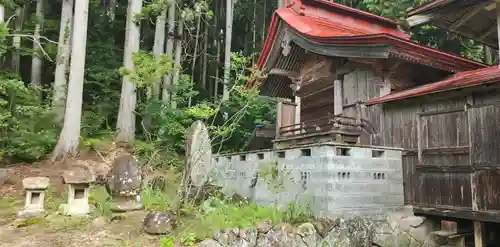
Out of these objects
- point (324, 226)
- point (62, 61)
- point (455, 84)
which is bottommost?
point (324, 226)

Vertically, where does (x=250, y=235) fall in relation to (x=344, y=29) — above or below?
below

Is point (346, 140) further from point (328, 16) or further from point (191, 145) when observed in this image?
point (328, 16)

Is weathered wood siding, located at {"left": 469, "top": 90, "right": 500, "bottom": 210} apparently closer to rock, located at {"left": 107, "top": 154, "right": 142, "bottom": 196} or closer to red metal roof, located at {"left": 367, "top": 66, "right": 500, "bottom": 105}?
red metal roof, located at {"left": 367, "top": 66, "right": 500, "bottom": 105}

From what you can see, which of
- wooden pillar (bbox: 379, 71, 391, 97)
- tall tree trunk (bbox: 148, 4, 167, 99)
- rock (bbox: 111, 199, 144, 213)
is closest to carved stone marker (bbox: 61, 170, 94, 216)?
rock (bbox: 111, 199, 144, 213)

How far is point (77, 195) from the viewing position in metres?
8.73

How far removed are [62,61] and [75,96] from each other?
4.31 metres

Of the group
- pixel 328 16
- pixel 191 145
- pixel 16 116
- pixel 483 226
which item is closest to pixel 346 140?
pixel 483 226

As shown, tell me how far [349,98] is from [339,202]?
3671mm

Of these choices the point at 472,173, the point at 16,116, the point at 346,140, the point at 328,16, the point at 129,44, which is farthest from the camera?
the point at 129,44

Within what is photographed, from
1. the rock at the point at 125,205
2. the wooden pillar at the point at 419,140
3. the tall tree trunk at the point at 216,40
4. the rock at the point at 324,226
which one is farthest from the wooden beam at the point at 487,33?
the tall tree trunk at the point at 216,40

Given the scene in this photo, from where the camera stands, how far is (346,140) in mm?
9125

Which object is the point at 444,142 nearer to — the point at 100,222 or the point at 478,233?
the point at 478,233

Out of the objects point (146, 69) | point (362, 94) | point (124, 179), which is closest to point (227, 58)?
point (146, 69)

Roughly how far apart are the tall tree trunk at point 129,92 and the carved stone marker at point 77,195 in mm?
7282
